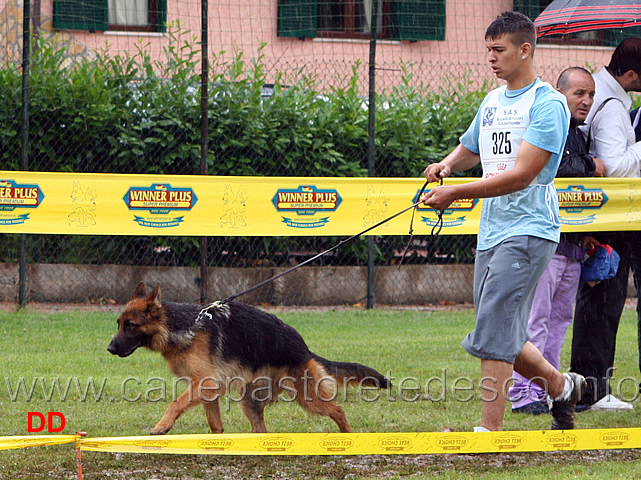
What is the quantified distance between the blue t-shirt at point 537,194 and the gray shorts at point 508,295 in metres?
0.07

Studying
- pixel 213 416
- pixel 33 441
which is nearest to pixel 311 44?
pixel 213 416

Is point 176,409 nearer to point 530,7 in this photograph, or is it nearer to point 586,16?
point 586,16

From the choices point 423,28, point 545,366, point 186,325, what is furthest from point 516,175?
point 423,28

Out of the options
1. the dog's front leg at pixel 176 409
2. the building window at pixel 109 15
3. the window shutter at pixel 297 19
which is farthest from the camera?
the window shutter at pixel 297 19

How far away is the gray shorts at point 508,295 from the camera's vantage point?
4.21 metres

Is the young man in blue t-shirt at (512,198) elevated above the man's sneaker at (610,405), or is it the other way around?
the young man in blue t-shirt at (512,198)

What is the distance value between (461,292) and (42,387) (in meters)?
6.11

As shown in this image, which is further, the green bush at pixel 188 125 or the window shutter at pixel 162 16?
the window shutter at pixel 162 16

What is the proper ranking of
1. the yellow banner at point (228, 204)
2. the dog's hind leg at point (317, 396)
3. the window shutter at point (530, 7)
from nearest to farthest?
the dog's hind leg at point (317, 396) → the yellow banner at point (228, 204) → the window shutter at point (530, 7)

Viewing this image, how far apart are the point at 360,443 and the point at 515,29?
2.11 m

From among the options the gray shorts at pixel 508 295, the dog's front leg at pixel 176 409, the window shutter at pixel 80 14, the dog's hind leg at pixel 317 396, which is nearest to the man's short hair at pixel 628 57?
the gray shorts at pixel 508 295

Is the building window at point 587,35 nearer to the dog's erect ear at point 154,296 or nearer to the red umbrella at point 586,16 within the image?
the red umbrella at point 586,16

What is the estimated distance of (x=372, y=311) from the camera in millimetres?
10055

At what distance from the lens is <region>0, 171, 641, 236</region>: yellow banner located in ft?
24.1
